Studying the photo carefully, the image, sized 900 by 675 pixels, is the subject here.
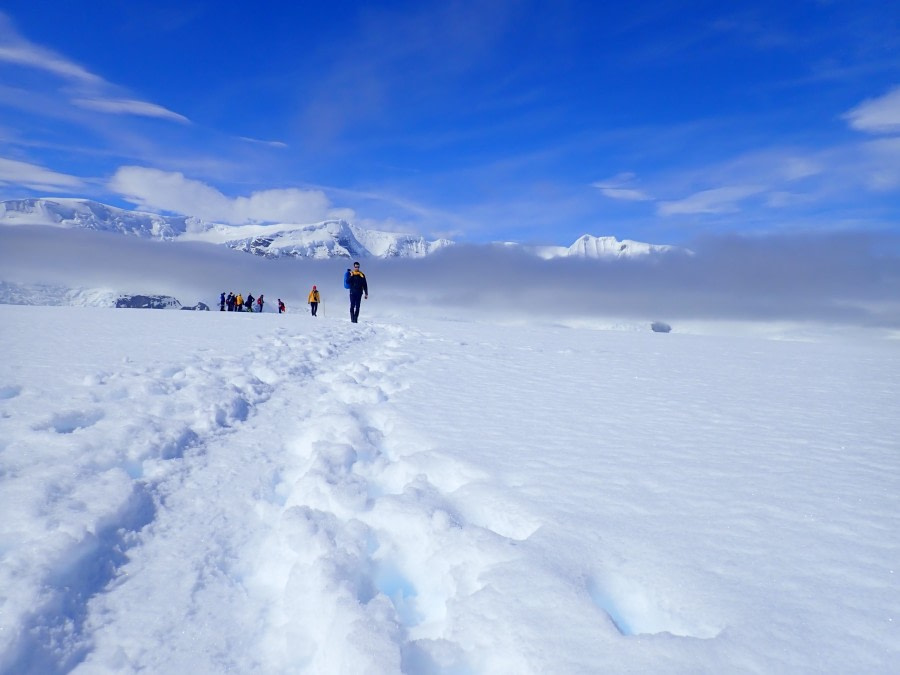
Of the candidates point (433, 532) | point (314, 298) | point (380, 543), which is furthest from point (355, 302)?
point (433, 532)

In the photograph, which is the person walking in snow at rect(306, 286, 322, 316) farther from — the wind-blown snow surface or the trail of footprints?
the trail of footprints

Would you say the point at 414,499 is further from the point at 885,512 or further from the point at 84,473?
the point at 885,512

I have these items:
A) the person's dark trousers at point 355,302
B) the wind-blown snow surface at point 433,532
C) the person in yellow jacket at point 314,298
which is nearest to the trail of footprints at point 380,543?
the wind-blown snow surface at point 433,532

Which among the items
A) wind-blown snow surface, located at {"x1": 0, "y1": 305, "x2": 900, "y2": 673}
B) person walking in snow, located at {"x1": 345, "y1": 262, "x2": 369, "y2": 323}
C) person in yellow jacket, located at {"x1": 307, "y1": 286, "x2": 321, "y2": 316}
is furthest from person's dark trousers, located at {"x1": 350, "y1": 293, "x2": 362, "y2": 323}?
wind-blown snow surface, located at {"x1": 0, "y1": 305, "x2": 900, "y2": 673}

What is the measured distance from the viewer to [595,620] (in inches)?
98.5

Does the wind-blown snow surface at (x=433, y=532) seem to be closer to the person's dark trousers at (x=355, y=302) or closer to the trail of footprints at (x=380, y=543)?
the trail of footprints at (x=380, y=543)

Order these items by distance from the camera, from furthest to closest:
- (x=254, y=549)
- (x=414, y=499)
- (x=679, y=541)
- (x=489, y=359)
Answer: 1. (x=489, y=359)
2. (x=414, y=499)
3. (x=254, y=549)
4. (x=679, y=541)

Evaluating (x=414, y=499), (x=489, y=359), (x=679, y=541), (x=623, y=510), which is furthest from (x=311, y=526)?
(x=489, y=359)

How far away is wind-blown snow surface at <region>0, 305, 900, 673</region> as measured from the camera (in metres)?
2.47

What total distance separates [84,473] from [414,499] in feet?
9.18

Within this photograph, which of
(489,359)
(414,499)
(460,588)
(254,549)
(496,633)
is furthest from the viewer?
(489,359)

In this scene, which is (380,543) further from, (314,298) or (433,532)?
(314,298)

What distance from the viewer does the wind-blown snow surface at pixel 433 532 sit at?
8.09 feet

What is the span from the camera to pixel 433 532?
3551 mm
